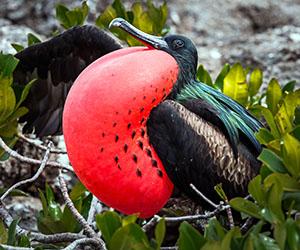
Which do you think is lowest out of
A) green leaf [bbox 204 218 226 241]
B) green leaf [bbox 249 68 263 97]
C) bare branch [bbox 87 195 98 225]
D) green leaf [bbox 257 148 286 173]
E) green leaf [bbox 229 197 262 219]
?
bare branch [bbox 87 195 98 225]

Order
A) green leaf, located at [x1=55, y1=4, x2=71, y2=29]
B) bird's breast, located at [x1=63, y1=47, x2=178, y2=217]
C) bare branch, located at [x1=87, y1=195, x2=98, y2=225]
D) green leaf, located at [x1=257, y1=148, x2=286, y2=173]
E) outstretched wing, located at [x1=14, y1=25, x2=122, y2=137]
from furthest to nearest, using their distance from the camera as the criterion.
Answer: green leaf, located at [x1=55, y1=4, x2=71, y2=29]
outstretched wing, located at [x1=14, y1=25, x2=122, y2=137]
bare branch, located at [x1=87, y1=195, x2=98, y2=225]
bird's breast, located at [x1=63, y1=47, x2=178, y2=217]
green leaf, located at [x1=257, y1=148, x2=286, y2=173]

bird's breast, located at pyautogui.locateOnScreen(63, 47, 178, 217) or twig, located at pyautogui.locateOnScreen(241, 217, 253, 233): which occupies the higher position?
bird's breast, located at pyautogui.locateOnScreen(63, 47, 178, 217)

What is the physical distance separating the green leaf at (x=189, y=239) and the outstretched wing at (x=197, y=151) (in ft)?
2.03

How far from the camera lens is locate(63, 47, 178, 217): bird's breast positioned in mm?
2672

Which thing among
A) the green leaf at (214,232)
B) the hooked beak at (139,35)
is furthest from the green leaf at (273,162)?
the hooked beak at (139,35)

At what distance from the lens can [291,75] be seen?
412 centimetres

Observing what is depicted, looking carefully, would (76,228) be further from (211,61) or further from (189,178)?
(211,61)

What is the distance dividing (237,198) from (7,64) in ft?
3.25

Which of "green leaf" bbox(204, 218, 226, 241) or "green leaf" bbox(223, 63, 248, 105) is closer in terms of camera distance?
"green leaf" bbox(204, 218, 226, 241)

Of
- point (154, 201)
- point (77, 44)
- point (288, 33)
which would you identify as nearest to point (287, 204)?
point (154, 201)

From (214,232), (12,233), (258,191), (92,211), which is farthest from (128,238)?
(92,211)

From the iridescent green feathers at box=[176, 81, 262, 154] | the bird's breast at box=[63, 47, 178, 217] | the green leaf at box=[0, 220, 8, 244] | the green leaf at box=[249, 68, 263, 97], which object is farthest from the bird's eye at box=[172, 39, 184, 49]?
the green leaf at box=[0, 220, 8, 244]

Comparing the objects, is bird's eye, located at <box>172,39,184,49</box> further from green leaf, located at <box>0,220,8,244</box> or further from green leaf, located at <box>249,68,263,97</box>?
green leaf, located at <box>0,220,8,244</box>

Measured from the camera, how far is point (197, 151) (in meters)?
2.82
